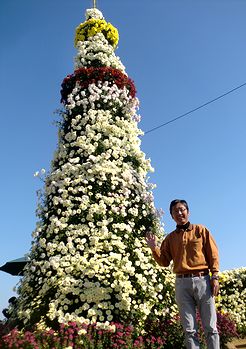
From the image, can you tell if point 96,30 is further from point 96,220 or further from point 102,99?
point 96,220

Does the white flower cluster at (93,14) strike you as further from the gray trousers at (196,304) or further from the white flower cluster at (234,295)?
the gray trousers at (196,304)

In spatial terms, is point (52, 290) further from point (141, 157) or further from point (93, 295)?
point (141, 157)

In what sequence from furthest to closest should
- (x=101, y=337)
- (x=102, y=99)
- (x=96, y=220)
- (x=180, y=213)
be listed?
(x=102, y=99), (x=96, y=220), (x=101, y=337), (x=180, y=213)

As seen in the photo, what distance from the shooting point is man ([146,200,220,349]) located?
4215 mm

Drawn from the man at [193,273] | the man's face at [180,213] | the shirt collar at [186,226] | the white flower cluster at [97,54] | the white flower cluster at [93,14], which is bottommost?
the man at [193,273]

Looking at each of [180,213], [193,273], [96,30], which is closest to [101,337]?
[193,273]

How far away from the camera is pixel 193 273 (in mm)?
4352

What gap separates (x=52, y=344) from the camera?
14.8ft

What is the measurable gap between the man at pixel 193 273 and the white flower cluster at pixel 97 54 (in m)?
5.40

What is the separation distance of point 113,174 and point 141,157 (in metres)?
1.08

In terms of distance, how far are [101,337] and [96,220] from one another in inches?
80.1

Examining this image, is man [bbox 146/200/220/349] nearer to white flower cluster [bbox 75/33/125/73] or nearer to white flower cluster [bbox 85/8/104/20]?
white flower cluster [bbox 75/33/125/73]

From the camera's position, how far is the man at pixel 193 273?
4.21 meters

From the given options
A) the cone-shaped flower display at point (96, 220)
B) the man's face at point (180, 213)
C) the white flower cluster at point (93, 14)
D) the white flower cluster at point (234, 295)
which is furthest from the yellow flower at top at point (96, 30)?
the man's face at point (180, 213)
